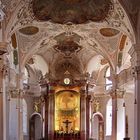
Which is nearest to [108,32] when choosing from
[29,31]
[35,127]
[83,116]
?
[29,31]

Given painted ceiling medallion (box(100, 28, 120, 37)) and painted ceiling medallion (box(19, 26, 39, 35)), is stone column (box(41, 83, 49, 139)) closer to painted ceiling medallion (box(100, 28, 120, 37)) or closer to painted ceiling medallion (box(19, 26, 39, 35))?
painted ceiling medallion (box(19, 26, 39, 35))

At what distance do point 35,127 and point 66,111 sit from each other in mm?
2757

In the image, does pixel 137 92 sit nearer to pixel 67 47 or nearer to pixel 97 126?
pixel 67 47

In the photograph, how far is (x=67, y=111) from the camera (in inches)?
1410

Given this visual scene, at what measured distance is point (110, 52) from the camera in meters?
29.1

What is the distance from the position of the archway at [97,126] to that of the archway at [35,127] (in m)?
3.90

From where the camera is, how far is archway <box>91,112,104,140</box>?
35.7 metres

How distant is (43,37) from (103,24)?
15.2ft

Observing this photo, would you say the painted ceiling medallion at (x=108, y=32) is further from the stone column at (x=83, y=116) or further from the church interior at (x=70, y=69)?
the stone column at (x=83, y=116)

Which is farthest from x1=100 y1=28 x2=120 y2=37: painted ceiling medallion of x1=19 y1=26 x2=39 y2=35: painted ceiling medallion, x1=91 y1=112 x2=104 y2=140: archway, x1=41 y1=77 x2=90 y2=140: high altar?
x1=91 y1=112 x2=104 y2=140: archway

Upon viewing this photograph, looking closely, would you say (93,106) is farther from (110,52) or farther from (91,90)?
(110,52)

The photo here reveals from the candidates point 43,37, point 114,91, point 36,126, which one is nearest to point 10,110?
point 43,37

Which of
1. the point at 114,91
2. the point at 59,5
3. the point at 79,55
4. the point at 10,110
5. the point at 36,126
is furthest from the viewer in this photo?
the point at 36,126

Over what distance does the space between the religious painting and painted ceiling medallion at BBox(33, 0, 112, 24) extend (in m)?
11.9
